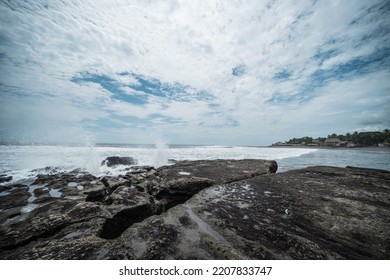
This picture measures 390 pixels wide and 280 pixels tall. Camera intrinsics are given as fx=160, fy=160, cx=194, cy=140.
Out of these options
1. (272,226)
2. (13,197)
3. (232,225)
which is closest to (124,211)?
(232,225)

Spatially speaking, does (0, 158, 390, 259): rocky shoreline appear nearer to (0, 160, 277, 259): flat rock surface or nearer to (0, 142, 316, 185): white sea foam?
(0, 160, 277, 259): flat rock surface

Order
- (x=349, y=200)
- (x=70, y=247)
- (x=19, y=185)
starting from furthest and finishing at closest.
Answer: (x=19, y=185) → (x=349, y=200) → (x=70, y=247)

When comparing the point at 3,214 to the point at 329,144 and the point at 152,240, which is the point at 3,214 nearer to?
the point at 152,240

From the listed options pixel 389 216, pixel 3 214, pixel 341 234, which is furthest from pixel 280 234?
pixel 3 214

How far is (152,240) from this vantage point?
6.53 feet

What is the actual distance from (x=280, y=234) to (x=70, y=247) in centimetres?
Answer: 267

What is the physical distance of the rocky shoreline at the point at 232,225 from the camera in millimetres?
1863

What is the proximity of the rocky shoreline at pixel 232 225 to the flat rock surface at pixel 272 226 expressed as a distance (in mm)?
11

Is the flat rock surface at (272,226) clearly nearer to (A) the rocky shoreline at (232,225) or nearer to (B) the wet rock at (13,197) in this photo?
(A) the rocky shoreline at (232,225)

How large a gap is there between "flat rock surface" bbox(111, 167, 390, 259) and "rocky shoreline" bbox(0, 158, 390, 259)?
0.01 m

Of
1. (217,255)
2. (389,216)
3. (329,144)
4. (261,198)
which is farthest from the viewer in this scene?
(329,144)

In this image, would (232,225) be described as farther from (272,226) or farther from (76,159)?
(76,159)
